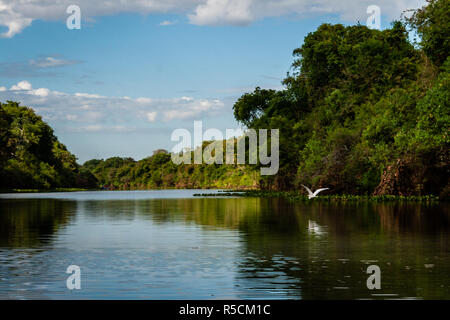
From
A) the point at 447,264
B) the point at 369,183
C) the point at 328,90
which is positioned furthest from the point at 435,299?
the point at 328,90

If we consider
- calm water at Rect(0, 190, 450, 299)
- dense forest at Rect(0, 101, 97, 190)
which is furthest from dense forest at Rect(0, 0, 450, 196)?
calm water at Rect(0, 190, 450, 299)

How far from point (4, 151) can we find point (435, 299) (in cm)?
8692

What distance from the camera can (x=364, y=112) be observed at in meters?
53.8

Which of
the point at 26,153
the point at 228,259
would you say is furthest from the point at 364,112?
the point at 26,153

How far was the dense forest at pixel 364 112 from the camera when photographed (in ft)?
133

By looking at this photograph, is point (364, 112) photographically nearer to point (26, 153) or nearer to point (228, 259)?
point (228, 259)

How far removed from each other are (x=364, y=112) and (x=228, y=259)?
132ft

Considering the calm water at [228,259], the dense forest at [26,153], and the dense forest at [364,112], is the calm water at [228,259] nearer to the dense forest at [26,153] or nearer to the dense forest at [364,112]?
the dense forest at [364,112]

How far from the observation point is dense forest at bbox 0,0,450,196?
40.6 m

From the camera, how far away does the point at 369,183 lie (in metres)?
51.7

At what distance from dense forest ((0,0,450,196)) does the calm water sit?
16699 millimetres

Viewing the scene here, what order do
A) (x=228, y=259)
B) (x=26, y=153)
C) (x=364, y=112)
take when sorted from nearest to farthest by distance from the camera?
(x=228, y=259) → (x=364, y=112) → (x=26, y=153)

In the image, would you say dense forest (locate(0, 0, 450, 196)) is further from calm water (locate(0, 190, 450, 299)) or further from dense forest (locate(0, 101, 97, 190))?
calm water (locate(0, 190, 450, 299))
